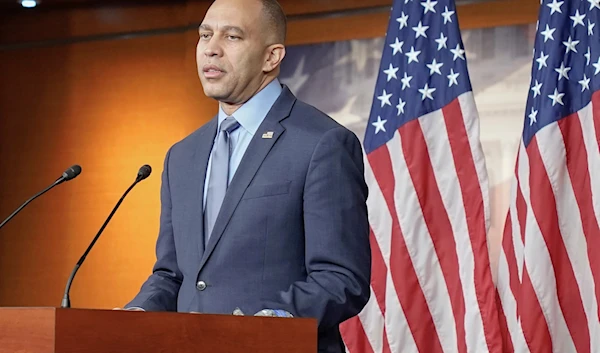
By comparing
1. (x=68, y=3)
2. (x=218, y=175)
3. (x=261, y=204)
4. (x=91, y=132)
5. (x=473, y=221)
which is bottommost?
(x=261, y=204)

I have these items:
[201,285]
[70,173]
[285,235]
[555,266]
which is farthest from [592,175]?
[70,173]

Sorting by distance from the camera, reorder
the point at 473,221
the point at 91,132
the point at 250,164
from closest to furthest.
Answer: the point at 250,164
the point at 473,221
the point at 91,132

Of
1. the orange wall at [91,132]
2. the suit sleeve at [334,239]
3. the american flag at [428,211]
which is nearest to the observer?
the suit sleeve at [334,239]

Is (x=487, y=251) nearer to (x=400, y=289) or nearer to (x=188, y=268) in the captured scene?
(x=400, y=289)

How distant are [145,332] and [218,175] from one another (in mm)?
885

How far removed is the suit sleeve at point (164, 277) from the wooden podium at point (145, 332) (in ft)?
2.10

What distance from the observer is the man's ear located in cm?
281

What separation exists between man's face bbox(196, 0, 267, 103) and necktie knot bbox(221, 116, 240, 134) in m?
0.05

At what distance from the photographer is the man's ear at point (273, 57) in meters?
2.81

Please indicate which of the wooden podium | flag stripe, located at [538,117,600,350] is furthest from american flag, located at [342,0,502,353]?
the wooden podium

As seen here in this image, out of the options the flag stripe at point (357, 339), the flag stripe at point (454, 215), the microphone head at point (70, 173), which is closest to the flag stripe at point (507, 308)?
the flag stripe at point (454, 215)

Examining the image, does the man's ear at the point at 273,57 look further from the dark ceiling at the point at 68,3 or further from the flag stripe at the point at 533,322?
the dark ceiling at the point at 68,3

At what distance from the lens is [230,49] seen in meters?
2.75

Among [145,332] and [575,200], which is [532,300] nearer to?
[575,200]
